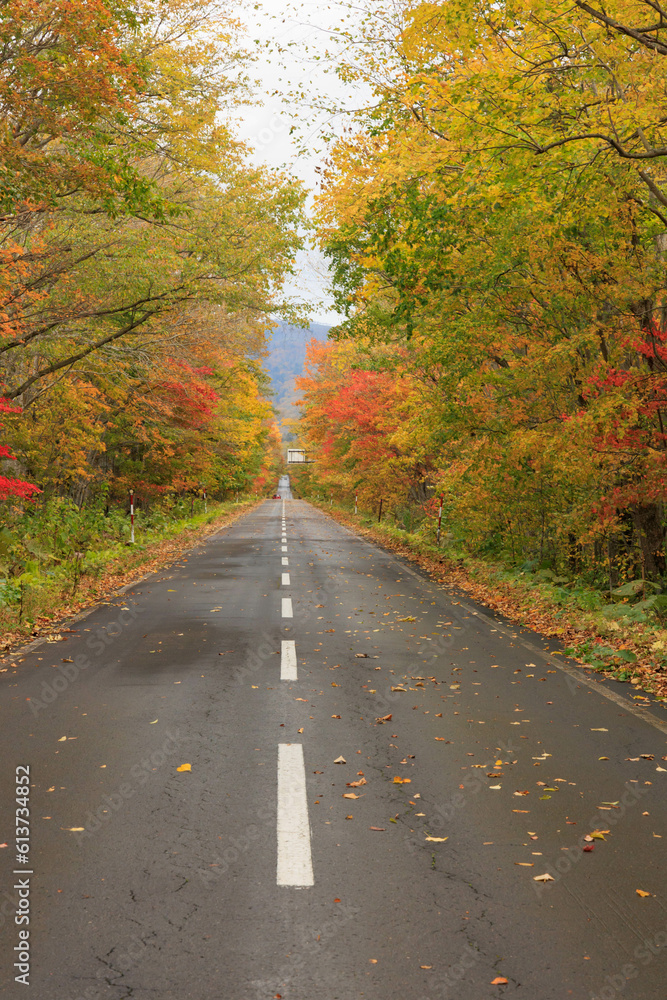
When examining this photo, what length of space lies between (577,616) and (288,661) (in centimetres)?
444

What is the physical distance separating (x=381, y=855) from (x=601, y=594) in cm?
864

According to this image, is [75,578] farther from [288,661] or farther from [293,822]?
[293,822]

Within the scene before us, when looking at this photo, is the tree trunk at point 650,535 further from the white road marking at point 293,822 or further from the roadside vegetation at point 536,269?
the white road marking at point 293,822

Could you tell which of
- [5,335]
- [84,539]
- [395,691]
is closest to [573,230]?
[395,691]

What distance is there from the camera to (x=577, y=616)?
10.7 metres

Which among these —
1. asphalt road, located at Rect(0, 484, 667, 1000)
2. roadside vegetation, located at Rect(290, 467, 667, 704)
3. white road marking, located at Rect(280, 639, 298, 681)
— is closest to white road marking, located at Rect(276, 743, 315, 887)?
asphalt road, located at Rect(0, 484, 667, 1000)

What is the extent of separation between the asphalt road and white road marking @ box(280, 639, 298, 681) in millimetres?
77

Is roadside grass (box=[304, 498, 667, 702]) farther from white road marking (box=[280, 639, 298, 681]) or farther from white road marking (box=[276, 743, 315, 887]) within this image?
white road marking (box=[276, 743, 315, 887])

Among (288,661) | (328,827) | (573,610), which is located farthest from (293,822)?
(573,610)

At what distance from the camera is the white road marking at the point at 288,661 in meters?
7.65

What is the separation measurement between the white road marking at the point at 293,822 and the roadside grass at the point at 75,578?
4652mm

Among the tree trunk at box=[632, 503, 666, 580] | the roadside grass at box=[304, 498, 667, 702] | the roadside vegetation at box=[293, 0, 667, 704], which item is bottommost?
the roadside grass at box=[304, 498, 667, 702]

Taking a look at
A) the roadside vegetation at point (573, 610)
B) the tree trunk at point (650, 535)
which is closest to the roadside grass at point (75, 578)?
the roadside vegetation at point (573, 610)

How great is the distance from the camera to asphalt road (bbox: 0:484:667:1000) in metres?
3.02
